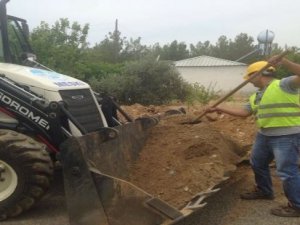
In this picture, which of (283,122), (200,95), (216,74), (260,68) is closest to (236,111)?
(260,68)

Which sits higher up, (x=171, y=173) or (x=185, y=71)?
(x=171, y=173)

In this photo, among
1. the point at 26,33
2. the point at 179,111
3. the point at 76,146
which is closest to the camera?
the point at 76,146

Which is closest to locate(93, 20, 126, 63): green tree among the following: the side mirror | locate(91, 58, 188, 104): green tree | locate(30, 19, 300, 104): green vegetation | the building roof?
the building roof

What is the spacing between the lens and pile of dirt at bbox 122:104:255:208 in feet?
19.3

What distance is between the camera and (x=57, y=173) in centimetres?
696

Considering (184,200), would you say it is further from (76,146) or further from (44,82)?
(44,82)

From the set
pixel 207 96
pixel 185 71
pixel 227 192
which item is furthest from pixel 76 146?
pixel 185 71

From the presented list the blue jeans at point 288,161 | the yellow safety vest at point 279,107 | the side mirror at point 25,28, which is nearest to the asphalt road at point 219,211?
the blue jeans at point 288,161

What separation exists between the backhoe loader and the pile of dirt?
196 millimetres

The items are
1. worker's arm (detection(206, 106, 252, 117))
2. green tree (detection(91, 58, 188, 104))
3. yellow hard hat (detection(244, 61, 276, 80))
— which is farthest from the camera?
green tree (detection(91, 58, 188, 104))

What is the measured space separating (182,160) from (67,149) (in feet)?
5.88

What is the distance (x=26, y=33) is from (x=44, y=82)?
193cm

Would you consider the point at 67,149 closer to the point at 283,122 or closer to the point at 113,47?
the point at 283,122

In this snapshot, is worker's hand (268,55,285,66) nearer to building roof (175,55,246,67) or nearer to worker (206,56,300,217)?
worker (206,56,300,217)
